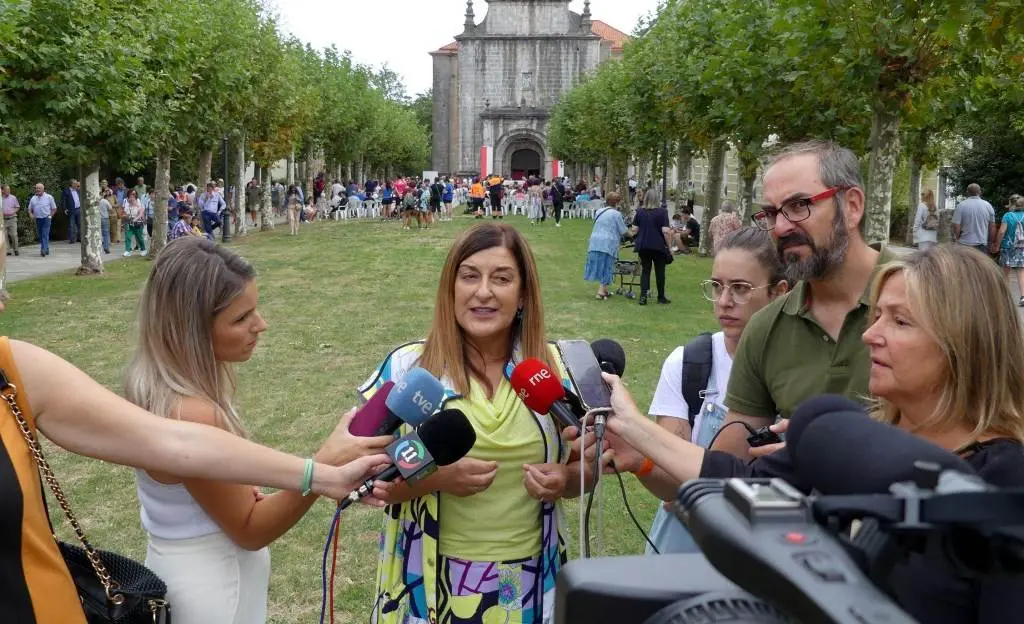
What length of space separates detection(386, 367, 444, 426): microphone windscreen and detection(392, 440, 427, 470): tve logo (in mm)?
146

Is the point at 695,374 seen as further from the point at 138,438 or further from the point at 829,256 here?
the point at 138,438

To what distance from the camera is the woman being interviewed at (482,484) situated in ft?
9.63

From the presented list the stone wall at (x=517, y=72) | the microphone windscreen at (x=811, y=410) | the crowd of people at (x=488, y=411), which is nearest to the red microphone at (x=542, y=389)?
the crowd of people at (x=488, y=411)

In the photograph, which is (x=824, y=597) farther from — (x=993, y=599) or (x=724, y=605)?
(x=993, y=599)

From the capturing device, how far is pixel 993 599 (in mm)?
1414

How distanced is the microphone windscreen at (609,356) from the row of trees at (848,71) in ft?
16.6

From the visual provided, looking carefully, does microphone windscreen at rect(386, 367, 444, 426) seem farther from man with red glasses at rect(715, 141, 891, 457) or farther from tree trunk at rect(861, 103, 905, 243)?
tree trunk at rect(861, 103, 905, 243)

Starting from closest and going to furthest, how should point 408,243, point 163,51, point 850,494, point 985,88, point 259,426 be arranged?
point 850,494 < point 259,426 < point 985,88 < point 163,51 < point 408,243

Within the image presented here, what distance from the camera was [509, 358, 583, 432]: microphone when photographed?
283cm

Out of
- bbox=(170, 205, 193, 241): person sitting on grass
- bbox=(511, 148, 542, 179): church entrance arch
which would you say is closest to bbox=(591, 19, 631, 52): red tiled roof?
bbox=(511, 148, 542, 179): church entrance arch

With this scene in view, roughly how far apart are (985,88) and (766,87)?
2861 mm

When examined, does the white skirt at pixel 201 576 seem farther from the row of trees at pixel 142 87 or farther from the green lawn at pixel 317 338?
the row of trees at pixel 142 87

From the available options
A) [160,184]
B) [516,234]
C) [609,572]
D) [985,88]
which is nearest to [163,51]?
[160,184]

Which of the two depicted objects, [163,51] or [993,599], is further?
[163,51]
